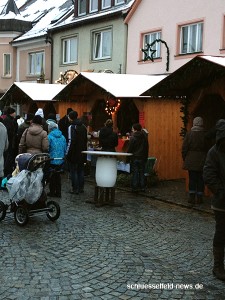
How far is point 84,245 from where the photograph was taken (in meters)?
6.45

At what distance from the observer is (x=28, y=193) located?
737 centimetres

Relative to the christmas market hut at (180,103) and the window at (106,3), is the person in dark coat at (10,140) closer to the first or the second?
the christmas market hut at (180,103)

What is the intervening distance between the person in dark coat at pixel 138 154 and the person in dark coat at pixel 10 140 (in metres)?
3.06

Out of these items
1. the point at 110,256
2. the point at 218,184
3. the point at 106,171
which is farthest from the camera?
the point at 106,171

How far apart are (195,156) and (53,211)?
3.44 metres

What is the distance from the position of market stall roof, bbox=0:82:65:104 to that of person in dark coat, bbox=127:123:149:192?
7.19m

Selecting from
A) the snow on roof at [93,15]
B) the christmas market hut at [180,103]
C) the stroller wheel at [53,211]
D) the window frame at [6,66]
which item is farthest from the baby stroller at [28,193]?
the window frame at [6,66]

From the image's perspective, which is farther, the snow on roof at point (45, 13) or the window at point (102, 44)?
the snow on roof at point (45, 13)

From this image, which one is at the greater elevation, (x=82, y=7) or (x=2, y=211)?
(x=82, y=7)

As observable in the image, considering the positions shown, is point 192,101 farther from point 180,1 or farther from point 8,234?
point 180,1

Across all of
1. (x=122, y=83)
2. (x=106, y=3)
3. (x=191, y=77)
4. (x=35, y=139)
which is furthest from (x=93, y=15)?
(x=35, y=139)

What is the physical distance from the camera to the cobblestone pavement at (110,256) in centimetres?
479

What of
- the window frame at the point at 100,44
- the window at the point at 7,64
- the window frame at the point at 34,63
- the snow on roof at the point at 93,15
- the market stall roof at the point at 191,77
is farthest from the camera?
the window at the point at 7,64

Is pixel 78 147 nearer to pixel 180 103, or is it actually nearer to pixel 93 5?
pixel 180 103
